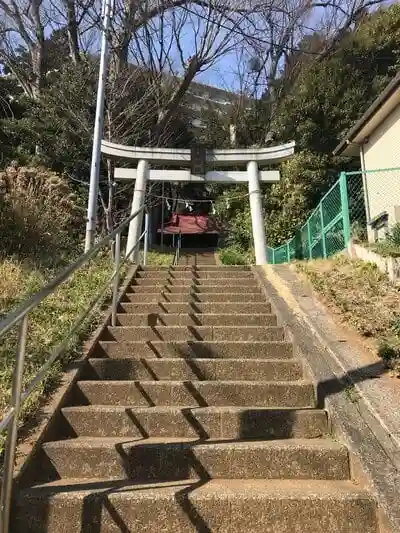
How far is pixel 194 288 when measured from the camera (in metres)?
6.09

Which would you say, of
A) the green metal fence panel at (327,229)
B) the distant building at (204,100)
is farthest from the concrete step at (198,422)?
the distant building at (204,100)

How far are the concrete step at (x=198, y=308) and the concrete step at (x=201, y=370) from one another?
1.47m

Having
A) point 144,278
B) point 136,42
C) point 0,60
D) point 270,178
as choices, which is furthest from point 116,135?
point 144,278

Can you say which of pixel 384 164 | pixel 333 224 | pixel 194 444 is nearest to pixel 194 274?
pixel 333 224

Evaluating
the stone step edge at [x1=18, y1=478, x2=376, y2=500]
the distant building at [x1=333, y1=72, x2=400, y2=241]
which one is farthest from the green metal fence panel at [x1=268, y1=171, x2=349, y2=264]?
the stone step edge at [x1=18, y1=478, x2=376, y2=500]

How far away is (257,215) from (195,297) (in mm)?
4768

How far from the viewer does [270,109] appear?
19609 mm

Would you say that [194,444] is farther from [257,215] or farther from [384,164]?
[384,164]

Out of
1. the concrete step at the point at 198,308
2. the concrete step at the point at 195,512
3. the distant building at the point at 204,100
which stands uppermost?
the distant building at the point at 204,100

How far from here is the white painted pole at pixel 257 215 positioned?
970 cm

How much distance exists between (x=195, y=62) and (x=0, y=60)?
7.87 meters

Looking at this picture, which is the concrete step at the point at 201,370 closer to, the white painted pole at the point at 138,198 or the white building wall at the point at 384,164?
the white painted pole at the point at 138,198

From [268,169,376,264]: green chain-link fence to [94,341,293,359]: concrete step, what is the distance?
333cm

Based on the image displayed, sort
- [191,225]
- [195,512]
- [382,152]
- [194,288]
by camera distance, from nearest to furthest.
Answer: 1. [195,512]
2. [194,288]
3. [382,152]
4. [191,225]
